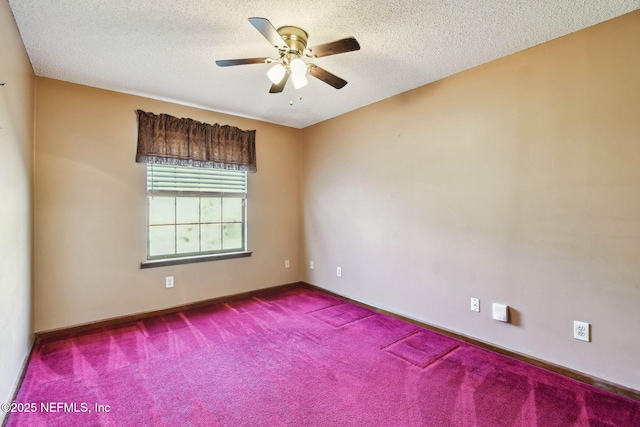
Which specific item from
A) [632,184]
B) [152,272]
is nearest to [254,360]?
[152,272]

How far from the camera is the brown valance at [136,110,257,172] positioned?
3393 millimetres

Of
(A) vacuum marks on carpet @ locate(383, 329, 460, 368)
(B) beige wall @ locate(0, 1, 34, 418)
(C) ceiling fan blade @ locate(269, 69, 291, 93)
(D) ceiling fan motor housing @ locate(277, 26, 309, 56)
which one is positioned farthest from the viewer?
(A) vacuum marks on carpet @ locate(383, 329, 460, 368)

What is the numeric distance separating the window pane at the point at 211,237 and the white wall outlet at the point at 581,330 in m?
3.66

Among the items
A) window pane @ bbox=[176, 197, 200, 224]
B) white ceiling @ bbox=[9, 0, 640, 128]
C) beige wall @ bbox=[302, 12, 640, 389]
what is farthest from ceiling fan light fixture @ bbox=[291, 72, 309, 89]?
window pane @ bbox=[176, 197, 200, 224]

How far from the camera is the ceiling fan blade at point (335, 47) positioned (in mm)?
1828

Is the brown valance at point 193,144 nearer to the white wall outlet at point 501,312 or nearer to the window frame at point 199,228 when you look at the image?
the window frame at point 199,228

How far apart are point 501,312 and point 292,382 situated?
1801mm

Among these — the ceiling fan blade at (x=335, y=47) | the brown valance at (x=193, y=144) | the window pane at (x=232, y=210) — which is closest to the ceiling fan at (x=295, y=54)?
the ceiling fan blade at (x=335, y=47)

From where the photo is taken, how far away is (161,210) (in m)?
3.57

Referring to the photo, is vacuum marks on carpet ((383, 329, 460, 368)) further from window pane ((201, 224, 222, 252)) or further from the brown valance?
the brown valance

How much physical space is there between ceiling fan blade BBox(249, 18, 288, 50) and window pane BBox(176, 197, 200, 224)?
7.83 ft

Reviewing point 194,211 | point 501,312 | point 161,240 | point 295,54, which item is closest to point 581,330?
point 501,312

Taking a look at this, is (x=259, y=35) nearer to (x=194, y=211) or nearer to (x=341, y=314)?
(x=194, y=211)

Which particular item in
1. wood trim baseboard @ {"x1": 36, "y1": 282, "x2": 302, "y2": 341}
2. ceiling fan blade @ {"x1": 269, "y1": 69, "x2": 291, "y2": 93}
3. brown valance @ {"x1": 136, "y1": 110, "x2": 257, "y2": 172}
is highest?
ceiling fan blade @ {"x1": 269, "y1": 69, "x2": 291, "y2": 93}
